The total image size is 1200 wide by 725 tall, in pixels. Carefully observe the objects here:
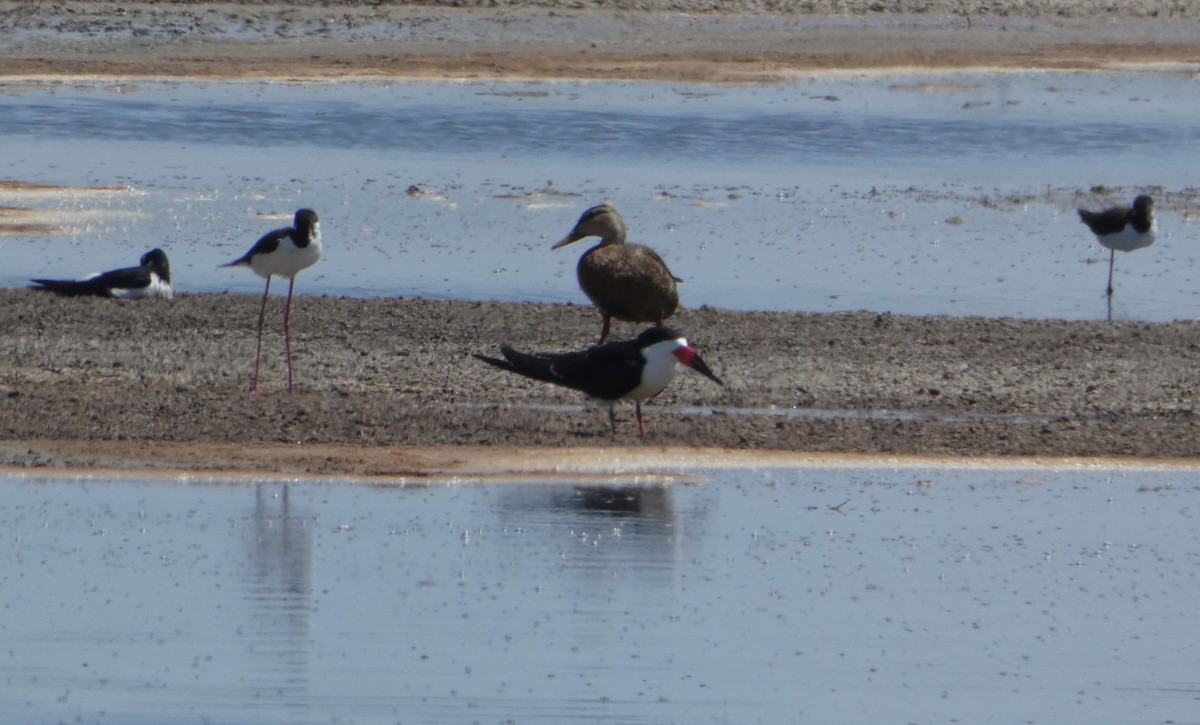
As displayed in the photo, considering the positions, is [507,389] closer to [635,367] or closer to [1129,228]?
[635,367]

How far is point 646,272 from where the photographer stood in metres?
13.3

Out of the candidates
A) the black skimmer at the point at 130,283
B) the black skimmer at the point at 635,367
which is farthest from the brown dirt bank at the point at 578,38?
the black skimmer at the point at 635,367

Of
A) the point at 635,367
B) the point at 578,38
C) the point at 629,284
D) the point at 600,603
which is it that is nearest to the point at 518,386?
the point at 629,284

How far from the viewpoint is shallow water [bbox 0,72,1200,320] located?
1661cm

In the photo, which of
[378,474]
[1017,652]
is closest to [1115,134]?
[378,474]

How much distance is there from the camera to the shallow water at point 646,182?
16609 millimetres

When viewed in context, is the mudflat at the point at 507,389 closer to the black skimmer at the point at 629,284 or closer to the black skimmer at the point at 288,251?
the black skimmer at the point at 629,284

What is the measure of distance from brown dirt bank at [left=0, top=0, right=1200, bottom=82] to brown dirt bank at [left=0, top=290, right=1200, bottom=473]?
56.0 feet

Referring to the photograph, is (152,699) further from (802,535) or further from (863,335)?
(863,335)

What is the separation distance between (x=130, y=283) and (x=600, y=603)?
25.0 ft

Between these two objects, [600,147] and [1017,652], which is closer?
[1017,652]

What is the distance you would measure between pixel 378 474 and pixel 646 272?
373 cm

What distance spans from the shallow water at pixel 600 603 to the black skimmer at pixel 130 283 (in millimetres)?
5099

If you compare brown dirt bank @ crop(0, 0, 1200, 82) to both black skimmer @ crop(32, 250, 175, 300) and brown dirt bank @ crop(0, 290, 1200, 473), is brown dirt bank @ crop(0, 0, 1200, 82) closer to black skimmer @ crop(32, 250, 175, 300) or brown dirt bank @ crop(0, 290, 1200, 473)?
black skimmer @ crop(32, 250, 175, 300)
